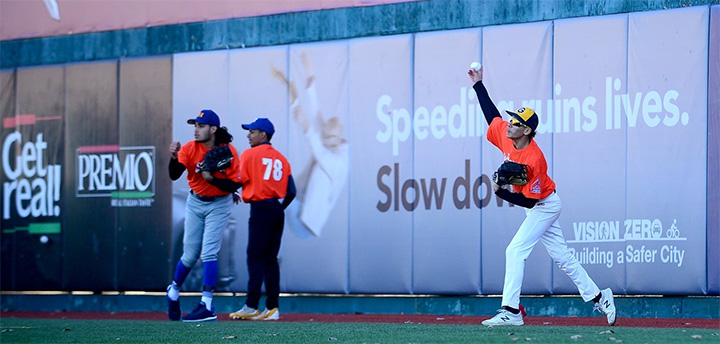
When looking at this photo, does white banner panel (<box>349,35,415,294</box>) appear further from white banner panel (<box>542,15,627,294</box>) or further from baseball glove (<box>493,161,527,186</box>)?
baseball glove (<box>493,161,527,186</box>)

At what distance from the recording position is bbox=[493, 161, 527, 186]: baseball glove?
8.96 m

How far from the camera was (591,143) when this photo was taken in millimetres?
11961

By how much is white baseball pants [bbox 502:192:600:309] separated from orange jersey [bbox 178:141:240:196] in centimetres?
314

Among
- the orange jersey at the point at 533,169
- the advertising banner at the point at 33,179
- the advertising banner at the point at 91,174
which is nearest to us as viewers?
the orange jersey at the point at 533,169

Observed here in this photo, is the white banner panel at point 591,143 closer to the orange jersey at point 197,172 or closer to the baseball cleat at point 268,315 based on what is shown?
the baseball cleat at point 268,315

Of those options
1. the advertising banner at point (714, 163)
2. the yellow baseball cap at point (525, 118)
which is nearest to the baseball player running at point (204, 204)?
the yellow baseball cap at point (525, 118)

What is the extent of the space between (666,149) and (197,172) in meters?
4.65

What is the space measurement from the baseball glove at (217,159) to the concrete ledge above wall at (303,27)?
2.99 meters

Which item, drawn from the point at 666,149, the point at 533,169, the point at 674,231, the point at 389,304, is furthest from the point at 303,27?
the point at 533,169

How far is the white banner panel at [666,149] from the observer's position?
11.4 meters

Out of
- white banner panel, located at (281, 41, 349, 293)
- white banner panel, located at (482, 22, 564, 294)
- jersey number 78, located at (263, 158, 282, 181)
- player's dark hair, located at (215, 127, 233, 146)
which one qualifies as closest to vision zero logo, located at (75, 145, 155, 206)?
white banner panel, located at (281, 41, 349, 293)

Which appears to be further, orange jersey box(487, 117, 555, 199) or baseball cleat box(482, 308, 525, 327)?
baseball cleat box(482, 308, 525, 327)

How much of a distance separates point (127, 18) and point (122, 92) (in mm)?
981

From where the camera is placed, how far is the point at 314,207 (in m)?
13.5
